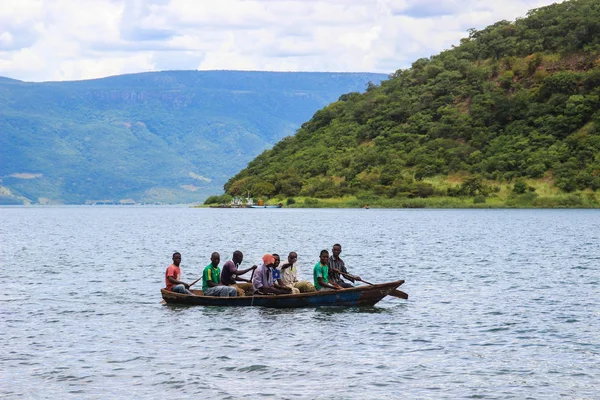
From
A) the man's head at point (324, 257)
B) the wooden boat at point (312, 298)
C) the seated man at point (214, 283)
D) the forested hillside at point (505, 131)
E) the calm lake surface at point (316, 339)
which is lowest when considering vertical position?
the calm lake surface at point (316, 339)

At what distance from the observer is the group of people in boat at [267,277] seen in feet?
117

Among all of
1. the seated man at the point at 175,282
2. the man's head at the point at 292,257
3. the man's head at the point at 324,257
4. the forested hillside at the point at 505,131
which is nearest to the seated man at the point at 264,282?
the man's head at the point at 292,257

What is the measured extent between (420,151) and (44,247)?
362 ft

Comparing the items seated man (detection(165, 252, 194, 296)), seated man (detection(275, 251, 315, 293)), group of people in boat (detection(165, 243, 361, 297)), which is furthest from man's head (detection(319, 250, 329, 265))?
seated man (detection(165, 252, 194, 296))

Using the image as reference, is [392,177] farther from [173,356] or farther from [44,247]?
[173,356]

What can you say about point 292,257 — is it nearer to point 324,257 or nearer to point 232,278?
point 324,257

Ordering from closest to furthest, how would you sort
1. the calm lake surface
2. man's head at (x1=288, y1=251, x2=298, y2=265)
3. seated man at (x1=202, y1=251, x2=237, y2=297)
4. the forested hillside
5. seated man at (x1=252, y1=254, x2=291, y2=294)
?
the calm lake surface → man's head at (x1=288, y1=251, x2=298, y2=265) → seated man at (x1=252, y1=254, x2=291, y2=294) → seated man at (x1=202, y1=251, x2=237, y2=297) → the forested hillside

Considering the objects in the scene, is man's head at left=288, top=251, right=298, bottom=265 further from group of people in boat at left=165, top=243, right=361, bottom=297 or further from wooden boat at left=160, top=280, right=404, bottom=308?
wooden boat at left=160, top=280, right=404, bottom=308

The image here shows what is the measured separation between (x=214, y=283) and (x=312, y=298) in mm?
4060

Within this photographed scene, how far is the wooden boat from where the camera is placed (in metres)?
35.5

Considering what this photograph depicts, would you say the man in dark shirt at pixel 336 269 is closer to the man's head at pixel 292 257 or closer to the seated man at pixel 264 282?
the man's head at pixel 292 257

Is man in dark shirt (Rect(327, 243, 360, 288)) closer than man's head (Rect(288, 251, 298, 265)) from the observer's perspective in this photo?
No

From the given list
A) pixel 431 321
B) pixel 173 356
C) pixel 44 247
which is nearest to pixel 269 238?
pixel 44 247

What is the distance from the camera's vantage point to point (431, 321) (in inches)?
1331
